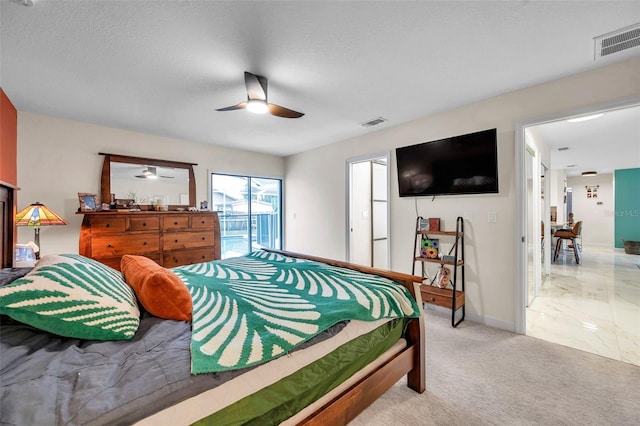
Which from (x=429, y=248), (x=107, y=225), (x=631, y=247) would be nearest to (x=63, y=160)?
(x=107, y=225)

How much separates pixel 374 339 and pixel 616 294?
4398 millimetres

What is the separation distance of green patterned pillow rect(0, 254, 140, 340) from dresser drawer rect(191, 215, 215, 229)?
9.12ft

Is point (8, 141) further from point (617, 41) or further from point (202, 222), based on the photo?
point (617, 41)

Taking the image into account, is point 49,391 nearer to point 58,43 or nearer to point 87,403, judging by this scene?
point 87,403

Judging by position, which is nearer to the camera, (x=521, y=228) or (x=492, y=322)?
(x=521, y=228)

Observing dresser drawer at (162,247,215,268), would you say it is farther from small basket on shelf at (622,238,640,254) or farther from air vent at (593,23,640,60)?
small basket on shelf at (622,238,640,254)

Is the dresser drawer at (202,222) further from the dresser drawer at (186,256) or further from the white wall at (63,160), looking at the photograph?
the white wall at (63,160)

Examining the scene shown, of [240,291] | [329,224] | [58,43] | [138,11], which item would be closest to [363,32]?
[138,11]

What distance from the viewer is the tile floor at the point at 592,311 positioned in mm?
2401

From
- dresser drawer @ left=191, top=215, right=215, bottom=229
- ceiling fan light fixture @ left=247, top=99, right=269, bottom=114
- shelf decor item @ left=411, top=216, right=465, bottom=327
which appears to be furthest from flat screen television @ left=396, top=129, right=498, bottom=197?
dresser drawer @ left=191, top=215, right=215, bottom=229

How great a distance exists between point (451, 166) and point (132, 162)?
443 centimetres

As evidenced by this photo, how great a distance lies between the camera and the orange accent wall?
255 cm

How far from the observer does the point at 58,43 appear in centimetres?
186

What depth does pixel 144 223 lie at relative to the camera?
11.5ft
